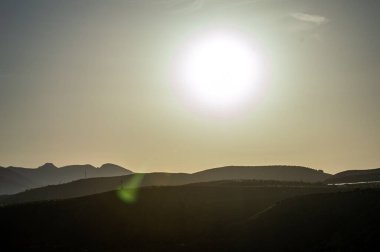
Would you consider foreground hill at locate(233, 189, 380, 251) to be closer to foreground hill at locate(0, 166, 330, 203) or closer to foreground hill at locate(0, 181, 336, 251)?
foreground hill at locate(0, 181, 336, 251)

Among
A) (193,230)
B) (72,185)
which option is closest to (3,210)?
(193,230)

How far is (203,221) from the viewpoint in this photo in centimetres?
5209

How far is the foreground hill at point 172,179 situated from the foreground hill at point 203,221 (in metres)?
67.5

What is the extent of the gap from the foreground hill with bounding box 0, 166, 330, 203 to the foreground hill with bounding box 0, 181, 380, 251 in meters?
67.5

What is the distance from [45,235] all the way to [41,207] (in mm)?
9087

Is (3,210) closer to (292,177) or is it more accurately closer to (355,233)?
(355,233)

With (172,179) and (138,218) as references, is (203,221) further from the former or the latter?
(172,179)

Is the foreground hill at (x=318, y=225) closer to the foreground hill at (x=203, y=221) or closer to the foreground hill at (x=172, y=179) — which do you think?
the foreground hill at (x=203, y=221)

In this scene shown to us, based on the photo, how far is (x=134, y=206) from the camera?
5941 centimetres

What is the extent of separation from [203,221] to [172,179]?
113575 mm

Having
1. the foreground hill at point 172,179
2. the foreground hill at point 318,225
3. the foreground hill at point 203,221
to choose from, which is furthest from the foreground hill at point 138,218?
the foreground hill at point 172,179

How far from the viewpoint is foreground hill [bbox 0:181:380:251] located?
126 feet

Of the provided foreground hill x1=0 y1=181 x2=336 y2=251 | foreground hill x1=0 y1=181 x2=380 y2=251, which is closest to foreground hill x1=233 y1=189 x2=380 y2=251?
foreground hill x1=0 y1=181 x2=380 y2=251

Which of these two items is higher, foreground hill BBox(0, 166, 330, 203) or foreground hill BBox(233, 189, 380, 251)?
foreground hill BBox(0, 166, 330, 203)
